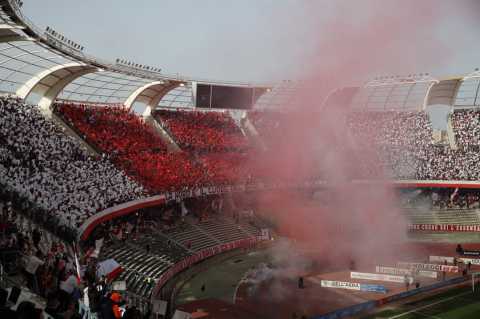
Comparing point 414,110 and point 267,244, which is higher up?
point 414,110

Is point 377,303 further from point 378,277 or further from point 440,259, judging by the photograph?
point 440,259

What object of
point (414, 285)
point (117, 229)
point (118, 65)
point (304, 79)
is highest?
point (118, 65)

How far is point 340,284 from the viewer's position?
2741 cm

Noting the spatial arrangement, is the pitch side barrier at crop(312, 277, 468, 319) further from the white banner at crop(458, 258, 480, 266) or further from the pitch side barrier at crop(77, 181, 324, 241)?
the pitch side barrier at crop(77, 181, 324, 241)

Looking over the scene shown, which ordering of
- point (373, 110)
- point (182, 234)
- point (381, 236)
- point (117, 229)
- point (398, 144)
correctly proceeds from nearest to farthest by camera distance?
point (117, 229) < point (182, 234) < point (381, 236) < point (398, 144) < point (373, 110)

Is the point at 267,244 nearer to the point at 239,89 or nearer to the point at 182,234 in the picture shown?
the point at 182,234

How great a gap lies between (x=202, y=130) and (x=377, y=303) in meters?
28.7

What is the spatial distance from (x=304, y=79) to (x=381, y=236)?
55.4 feet

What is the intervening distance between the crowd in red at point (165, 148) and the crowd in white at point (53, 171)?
2956 mm

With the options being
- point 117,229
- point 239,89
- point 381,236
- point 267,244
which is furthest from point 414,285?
point 239,89

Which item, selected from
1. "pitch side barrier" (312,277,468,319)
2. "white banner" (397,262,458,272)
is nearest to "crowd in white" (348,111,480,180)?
"white banner" (397,262,458,272)

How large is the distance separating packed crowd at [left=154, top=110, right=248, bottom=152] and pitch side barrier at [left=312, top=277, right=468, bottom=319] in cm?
2487

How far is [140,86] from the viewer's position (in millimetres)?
43250

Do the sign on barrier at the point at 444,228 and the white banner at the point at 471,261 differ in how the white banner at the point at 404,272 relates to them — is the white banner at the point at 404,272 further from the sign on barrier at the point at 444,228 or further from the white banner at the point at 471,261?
the sign on barrier at the point at 444,228
